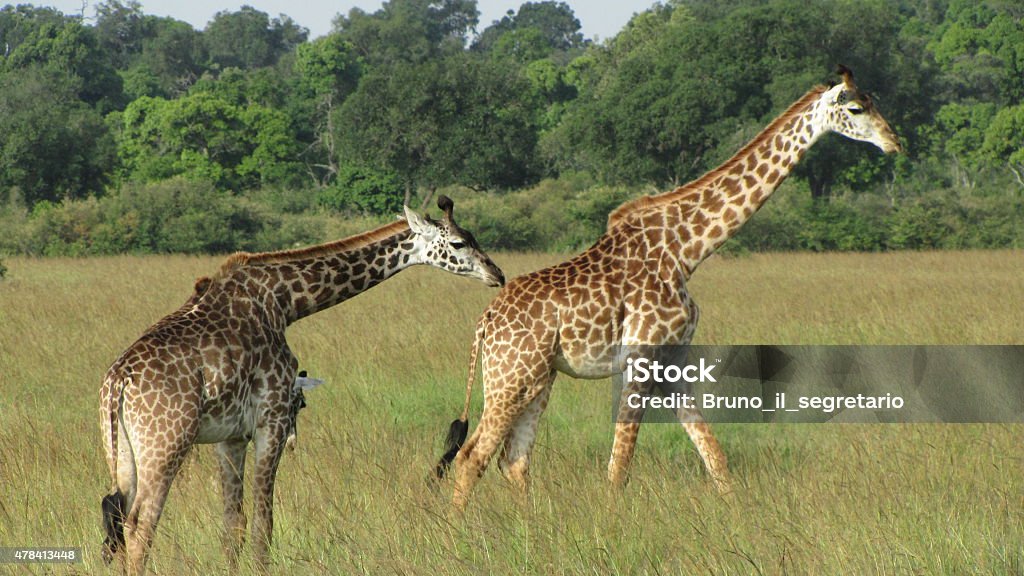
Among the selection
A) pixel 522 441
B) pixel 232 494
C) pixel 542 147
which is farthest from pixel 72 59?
pixel 232 494

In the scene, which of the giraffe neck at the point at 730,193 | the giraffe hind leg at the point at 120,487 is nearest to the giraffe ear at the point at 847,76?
the giraffe neck at the point at 730,193

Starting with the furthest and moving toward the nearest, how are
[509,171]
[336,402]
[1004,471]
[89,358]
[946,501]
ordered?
[509,171] → [89,358] → [336,402] → [1004,471] → [946,501]

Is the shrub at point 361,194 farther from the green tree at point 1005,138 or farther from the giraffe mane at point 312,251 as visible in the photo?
the giraffe mane at point 312,251

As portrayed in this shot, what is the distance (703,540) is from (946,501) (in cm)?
147

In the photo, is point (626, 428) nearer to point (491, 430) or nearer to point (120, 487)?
point (491, 430)

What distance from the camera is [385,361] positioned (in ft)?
35.9

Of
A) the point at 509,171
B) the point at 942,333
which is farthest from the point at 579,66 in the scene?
the point at 942,333

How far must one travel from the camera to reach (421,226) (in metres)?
6.07

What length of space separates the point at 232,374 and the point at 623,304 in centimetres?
223

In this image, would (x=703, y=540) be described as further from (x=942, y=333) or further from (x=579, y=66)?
(x=579, y=66)

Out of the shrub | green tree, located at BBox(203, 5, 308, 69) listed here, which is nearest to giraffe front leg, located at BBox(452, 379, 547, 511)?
the shrub

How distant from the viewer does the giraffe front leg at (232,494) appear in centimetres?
533

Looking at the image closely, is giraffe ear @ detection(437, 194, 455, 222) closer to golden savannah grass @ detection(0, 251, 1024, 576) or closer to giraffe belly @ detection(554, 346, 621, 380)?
giraffe belly @ detection(554, 346, 621, 380)

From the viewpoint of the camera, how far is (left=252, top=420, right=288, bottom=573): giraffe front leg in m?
5.28
